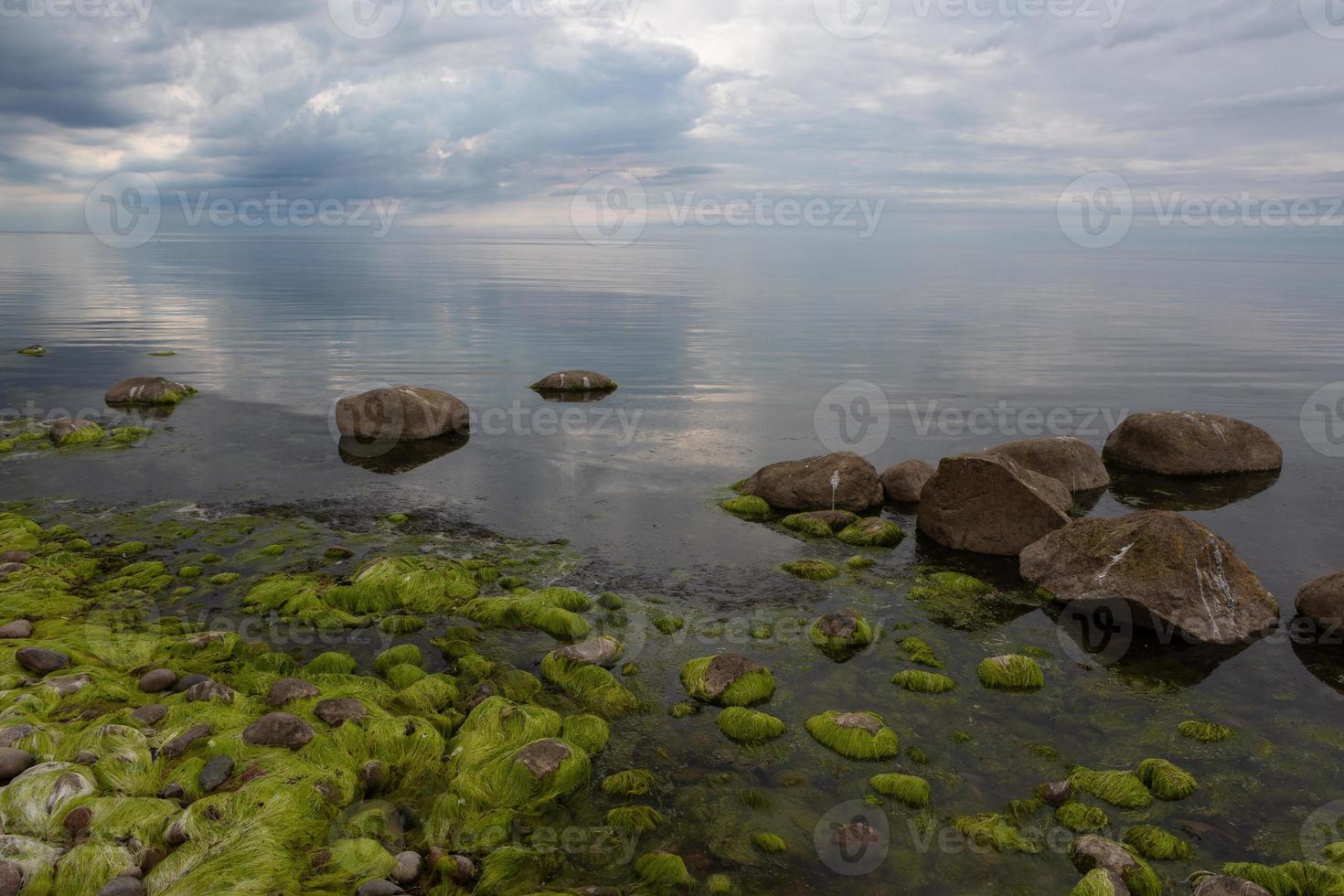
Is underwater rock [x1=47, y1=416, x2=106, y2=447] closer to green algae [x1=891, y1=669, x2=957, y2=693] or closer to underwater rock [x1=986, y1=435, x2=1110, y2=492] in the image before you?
green algae [x1=891, y1=669, x2=957, y2=693]

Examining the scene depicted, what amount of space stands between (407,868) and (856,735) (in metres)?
4.94

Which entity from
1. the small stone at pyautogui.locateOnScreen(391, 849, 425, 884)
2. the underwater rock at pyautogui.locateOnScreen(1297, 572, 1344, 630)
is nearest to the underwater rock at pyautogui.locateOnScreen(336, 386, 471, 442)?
the small stone at pyautogui.locateOnScreen(391, 849, 425, 884)

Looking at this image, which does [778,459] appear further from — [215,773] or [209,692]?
[215,773]

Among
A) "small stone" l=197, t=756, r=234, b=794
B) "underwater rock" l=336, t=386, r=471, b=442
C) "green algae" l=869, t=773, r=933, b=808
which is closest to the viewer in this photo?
"small stone" l=197, t=756, r=234, b=794

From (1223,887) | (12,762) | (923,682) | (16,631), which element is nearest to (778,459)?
(923,682)

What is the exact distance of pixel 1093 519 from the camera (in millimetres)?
14359

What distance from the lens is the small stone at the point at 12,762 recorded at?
26.6ft

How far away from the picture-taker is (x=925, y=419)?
87.9ft

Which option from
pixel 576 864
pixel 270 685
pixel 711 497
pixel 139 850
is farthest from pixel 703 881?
pixel 711 497

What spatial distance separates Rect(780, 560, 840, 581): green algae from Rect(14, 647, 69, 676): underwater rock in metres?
10.6

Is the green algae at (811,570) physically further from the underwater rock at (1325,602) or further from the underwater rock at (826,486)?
the underwater rock at (1325,602)

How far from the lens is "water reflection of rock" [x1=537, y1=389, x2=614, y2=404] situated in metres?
30.0

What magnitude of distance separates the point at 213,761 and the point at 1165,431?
21.5m

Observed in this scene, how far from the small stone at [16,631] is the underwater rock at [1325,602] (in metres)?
18.5
